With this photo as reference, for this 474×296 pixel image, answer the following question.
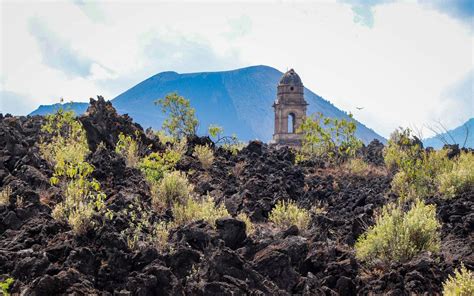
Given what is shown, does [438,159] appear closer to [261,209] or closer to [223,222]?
[261,209]

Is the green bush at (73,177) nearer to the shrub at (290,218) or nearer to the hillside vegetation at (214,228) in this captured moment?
the hillside vegetation at (214,228)

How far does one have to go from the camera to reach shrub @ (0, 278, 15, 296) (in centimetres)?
786

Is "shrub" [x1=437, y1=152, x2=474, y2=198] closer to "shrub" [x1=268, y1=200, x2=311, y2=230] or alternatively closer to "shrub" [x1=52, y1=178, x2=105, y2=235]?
"shrub" [x1=268, y1=200, x2=311, y2=230]

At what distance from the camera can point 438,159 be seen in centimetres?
2034

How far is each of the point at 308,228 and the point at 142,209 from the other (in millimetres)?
3527

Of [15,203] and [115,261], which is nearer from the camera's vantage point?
[115,261]

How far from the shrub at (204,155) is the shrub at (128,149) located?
206 centimetres

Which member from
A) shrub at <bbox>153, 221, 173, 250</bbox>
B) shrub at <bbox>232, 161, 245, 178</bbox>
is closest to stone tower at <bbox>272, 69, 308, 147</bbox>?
shrub at <bbox>232, 161, 245, 178</bbox>

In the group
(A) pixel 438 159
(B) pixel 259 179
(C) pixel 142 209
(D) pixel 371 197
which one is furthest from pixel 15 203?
(A) pixel 438 159

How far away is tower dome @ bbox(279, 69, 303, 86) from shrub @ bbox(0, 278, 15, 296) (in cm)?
4005

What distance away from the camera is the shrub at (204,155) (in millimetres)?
20125

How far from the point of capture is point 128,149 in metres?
19.2

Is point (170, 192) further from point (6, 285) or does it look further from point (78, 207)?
point (6, 285)

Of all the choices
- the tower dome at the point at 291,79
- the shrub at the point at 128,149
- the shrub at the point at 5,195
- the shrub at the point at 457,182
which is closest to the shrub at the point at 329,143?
the shrub at the point at 457,182
